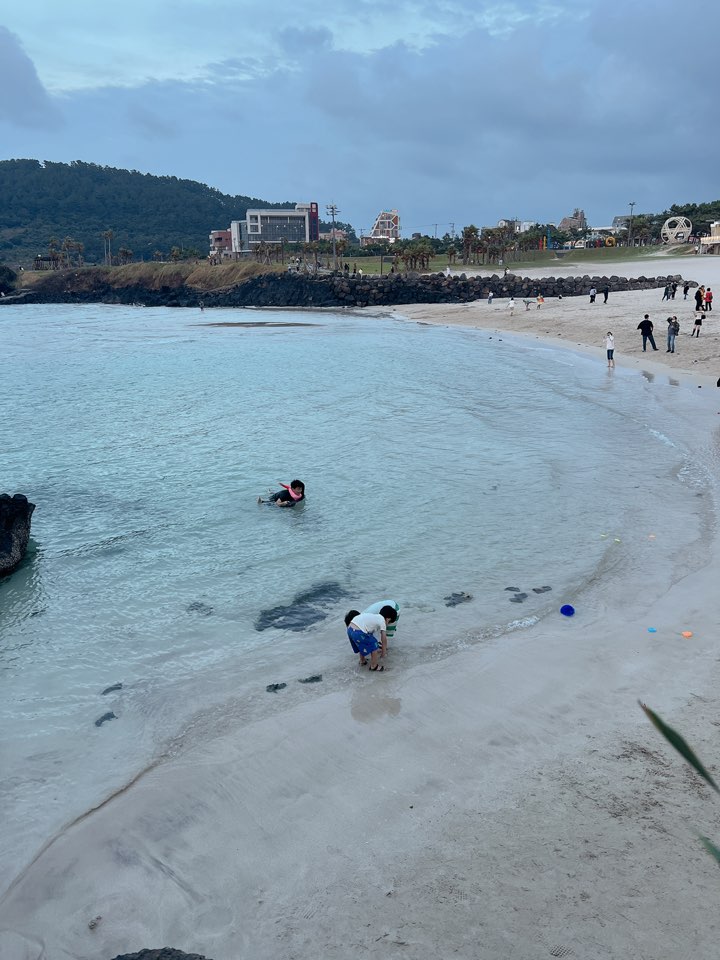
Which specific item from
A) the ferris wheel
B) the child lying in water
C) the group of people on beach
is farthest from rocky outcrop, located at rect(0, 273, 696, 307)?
the group of people on beach

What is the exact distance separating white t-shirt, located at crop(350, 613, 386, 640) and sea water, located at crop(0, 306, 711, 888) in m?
0.56

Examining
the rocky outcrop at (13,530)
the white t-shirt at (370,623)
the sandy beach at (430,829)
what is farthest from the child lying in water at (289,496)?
the sandy beach at (430,829)

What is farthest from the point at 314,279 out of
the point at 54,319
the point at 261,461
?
the point at 261,461

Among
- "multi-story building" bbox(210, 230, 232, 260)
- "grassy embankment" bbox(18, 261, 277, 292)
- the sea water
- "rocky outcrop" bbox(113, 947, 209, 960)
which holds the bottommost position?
the sea water

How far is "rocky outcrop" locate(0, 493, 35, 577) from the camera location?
12.9 metres

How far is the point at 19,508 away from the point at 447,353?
104ft

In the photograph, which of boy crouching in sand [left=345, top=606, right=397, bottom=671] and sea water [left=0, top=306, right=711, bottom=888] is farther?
boy crouching in sand [left=345, top=606, right=397, bottom=671]

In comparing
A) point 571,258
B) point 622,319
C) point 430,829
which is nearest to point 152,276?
point 571,258

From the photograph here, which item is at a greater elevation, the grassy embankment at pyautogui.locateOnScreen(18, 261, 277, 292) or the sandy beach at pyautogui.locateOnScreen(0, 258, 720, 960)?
the grassy embankment at pyautogui.locateOnScreen(18, 261, 277, 292)

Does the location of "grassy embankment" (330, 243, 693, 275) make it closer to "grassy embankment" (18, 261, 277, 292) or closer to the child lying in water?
"grassy embankment" (18, 261, 277, 292)

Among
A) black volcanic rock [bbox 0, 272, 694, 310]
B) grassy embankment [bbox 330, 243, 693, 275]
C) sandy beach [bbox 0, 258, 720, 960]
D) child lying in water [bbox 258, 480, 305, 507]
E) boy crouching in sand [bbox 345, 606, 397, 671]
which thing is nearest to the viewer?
sandy beach [bbox 0, 258, 720, 960]

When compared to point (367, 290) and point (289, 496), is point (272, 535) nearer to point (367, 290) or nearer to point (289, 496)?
point (289, 496)

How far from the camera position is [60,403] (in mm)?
32438

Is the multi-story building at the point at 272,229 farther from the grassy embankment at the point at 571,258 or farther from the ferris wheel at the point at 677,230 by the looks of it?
the ferris wheel at the point at 677,230
